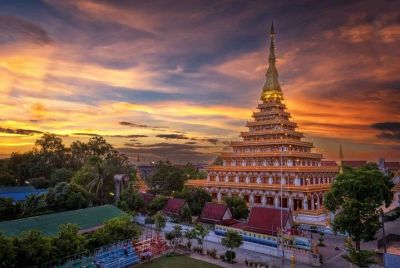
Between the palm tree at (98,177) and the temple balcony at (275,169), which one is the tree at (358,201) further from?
the palm tree at (98,177)

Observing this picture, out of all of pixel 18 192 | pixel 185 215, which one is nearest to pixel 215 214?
pixel 185 215

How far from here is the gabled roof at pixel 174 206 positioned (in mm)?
53188

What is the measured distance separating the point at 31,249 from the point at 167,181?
49184mm

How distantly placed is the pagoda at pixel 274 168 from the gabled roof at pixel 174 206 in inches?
620

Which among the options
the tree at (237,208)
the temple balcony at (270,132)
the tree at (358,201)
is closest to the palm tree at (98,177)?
the tree at (237,208)

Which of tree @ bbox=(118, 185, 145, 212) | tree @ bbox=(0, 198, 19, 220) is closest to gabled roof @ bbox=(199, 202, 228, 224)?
tree @ bbox=(118, 185, 145, 212)

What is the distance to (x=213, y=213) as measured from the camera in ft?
159

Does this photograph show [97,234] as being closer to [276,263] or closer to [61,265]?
[61,265]

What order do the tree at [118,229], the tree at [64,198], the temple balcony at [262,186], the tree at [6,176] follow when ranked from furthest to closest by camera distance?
the tree at [6,176], the temple balcony at [262,186], the tree at [64,198], the tree at [118,229]

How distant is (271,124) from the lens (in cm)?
7081

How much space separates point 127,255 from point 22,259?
10837mm

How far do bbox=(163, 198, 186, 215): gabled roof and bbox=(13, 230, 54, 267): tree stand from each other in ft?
88.1

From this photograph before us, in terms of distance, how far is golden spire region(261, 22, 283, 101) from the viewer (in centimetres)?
7712

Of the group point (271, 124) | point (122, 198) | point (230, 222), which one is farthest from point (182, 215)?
point (271, 124)
